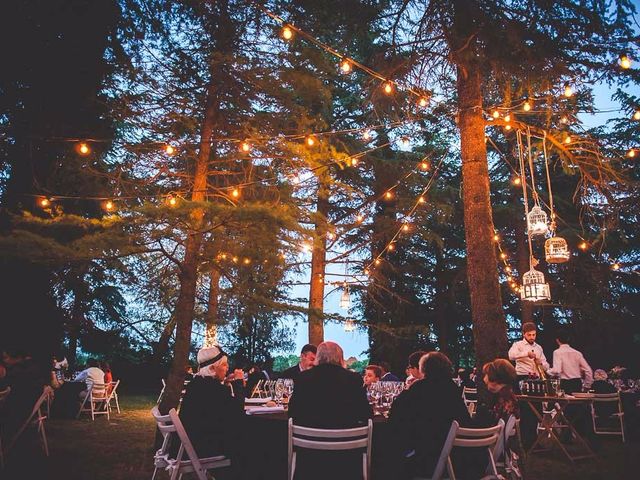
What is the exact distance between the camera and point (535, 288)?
21.0 feet

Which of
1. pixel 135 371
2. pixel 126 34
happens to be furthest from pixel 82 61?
pixel 135 371

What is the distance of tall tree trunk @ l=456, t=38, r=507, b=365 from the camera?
5562 millimetres

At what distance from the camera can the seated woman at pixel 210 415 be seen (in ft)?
12.9

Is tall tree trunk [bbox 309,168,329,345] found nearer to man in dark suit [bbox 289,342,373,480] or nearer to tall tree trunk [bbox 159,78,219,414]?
tall tree trunk [bbox 159,78,219,414]

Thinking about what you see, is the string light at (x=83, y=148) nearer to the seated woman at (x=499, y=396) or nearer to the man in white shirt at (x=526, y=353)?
the seated woman at (x=499, y=396)

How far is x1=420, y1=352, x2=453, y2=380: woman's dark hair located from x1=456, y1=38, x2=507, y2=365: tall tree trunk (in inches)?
81.7

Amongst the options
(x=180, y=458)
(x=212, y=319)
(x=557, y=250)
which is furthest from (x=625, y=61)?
(x=212, y=319)

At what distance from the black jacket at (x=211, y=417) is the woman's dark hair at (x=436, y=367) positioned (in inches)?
67.6

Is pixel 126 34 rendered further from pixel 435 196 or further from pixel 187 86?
pixel 435 196

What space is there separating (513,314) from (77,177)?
19.1 metres

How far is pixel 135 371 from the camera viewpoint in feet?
69.4

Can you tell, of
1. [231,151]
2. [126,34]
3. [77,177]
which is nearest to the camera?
[126,34]

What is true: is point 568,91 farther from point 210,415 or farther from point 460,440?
point 210,415

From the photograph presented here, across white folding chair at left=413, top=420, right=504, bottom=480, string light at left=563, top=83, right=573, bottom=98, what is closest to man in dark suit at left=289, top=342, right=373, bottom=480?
white folding chair at left=413, top=420, right=504, bottom=480
